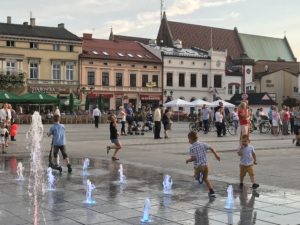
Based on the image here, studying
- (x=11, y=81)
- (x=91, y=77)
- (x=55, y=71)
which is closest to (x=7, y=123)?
(x=11, y=81)

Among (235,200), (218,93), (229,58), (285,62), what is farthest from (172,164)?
(285,62)

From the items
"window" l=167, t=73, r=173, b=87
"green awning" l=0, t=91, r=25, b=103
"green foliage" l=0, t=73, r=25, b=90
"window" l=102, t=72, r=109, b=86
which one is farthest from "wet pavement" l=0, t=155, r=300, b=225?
"window" l=167, t=73, r=173, b=87

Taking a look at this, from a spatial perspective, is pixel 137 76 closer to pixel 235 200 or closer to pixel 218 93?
pixel 218 93

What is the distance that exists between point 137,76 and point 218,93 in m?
14.8

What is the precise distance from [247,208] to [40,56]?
58.2m

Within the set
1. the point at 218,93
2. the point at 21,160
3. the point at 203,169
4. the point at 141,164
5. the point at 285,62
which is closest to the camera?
the point at 203,169

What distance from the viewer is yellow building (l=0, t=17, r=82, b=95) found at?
2448 inches

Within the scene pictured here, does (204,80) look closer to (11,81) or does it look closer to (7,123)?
(11,81)

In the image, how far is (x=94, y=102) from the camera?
67688 millimetres

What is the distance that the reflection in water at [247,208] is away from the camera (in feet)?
25.4

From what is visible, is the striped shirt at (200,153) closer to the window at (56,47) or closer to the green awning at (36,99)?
the green awning at (36,99)

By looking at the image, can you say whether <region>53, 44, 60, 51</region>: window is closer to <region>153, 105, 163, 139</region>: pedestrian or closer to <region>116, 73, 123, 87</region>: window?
Result: <region>116, 73, 123, 87</region>: window

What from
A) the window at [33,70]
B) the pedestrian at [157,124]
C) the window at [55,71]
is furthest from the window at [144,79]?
the pedestrian at [157,124]

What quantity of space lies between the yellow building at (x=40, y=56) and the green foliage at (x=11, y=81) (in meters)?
0.48
